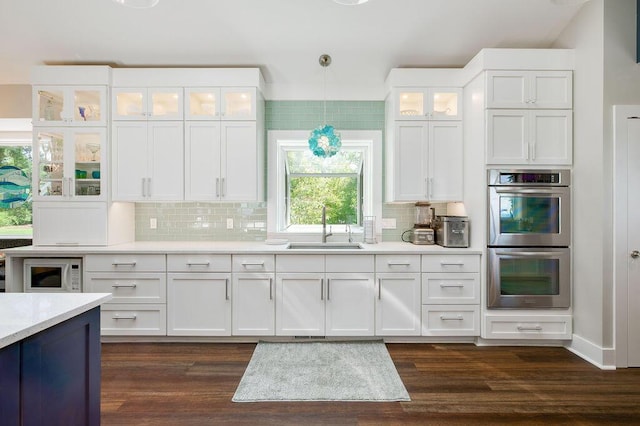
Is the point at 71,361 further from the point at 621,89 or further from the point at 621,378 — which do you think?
the point at 621,89

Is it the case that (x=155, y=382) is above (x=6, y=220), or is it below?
below

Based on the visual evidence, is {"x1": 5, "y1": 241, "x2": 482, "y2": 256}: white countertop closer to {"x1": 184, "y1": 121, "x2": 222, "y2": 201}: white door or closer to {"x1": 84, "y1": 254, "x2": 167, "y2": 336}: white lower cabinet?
{"x1": 84, "y1": 254, "x2": 167, "y2": 336}: white lower cabinet

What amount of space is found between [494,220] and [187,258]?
2793 mm

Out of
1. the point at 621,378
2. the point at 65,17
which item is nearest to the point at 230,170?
the point at 65,17

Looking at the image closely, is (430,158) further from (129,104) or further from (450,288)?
(129,104)

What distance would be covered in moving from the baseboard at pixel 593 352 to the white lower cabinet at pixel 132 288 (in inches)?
144

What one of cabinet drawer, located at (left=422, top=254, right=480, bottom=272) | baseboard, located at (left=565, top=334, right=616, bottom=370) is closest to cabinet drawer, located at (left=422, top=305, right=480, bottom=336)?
cabinet drawer, located at (left=422, top=254, right=480, bottom=272)

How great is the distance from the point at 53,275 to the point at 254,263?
6.08ft

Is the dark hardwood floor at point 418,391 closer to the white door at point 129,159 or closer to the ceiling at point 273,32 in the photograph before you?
the white door at point 129,159

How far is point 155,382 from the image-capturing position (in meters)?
2.60

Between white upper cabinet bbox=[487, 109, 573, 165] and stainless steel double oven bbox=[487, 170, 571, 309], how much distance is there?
136mm

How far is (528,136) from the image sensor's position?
124 inches

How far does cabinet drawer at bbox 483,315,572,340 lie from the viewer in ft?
10.4

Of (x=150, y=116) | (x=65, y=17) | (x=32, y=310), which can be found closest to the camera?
(x=32, y=310)
